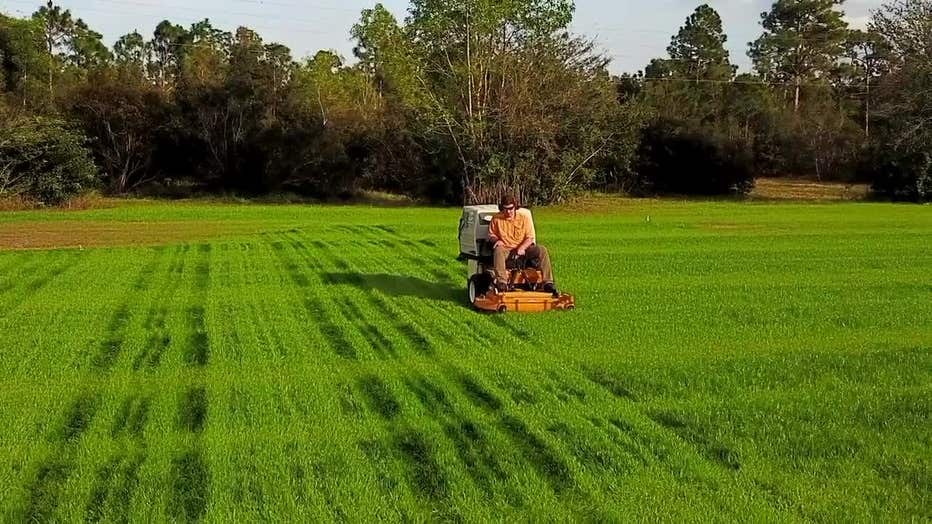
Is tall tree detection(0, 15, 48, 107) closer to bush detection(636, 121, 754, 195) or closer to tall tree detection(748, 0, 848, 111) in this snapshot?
bush detection(636, 121, 754, 195)

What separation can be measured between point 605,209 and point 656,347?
28190 mm

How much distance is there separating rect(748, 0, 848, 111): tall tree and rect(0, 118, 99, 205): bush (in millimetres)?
55002

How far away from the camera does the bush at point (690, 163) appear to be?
46219 millimetres

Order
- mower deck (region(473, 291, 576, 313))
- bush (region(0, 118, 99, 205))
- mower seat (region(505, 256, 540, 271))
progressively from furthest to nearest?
bush (region(0, 118, 99, 205)) → mower seat (region(505, 256, 540, 271)) → mower deck (region(473, 291, 576, 313))

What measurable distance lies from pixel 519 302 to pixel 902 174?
3545cm

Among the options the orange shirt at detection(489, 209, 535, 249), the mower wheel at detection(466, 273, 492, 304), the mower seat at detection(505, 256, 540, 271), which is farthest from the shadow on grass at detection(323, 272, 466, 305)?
the orange shirt at detection(489, 209, 535, 249)

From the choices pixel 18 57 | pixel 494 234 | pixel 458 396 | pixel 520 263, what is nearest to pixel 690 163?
pixel 18 57

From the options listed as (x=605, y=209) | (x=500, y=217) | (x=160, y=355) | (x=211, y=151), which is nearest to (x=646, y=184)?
(x=605, y=209)

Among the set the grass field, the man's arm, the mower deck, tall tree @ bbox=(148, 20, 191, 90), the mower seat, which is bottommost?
the grass field

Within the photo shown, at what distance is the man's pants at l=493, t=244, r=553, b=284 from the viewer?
11164mm

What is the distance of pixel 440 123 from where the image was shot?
3688 cm

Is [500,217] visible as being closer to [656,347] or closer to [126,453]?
[656,347]

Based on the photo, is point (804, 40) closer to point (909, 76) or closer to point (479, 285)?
point (909, 76)

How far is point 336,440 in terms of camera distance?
6.13m
